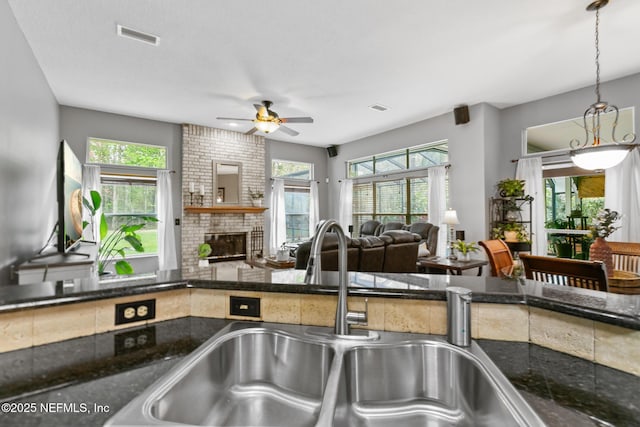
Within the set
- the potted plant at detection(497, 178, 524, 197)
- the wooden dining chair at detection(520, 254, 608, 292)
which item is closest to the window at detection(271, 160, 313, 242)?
the potted plant at detection(497, 178, 524, 197)

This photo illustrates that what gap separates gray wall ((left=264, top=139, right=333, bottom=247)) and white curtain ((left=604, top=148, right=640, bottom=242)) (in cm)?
526

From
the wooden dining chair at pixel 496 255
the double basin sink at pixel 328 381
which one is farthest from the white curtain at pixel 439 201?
the double basin sink at pixel 328 381

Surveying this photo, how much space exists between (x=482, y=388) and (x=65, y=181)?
3.10 m

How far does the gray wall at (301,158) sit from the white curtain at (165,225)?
1.94 meters

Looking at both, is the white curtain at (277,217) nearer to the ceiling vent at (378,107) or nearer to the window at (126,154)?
the window at (126,154)

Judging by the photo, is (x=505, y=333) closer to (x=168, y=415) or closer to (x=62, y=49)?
(x=168, y=415)

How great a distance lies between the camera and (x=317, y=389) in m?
0.86

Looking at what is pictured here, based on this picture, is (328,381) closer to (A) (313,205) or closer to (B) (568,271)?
(B) (568,271)

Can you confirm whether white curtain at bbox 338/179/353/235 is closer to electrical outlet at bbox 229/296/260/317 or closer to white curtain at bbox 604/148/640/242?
white curtain at bbox 604/148/640/242

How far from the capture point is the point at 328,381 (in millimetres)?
711

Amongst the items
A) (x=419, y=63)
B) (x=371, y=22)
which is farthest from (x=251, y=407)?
(x=419, y=63)

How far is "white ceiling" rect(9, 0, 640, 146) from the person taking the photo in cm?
248

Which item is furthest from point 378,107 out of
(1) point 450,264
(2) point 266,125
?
(1) point 450,264

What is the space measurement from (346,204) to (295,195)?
1230 mm
